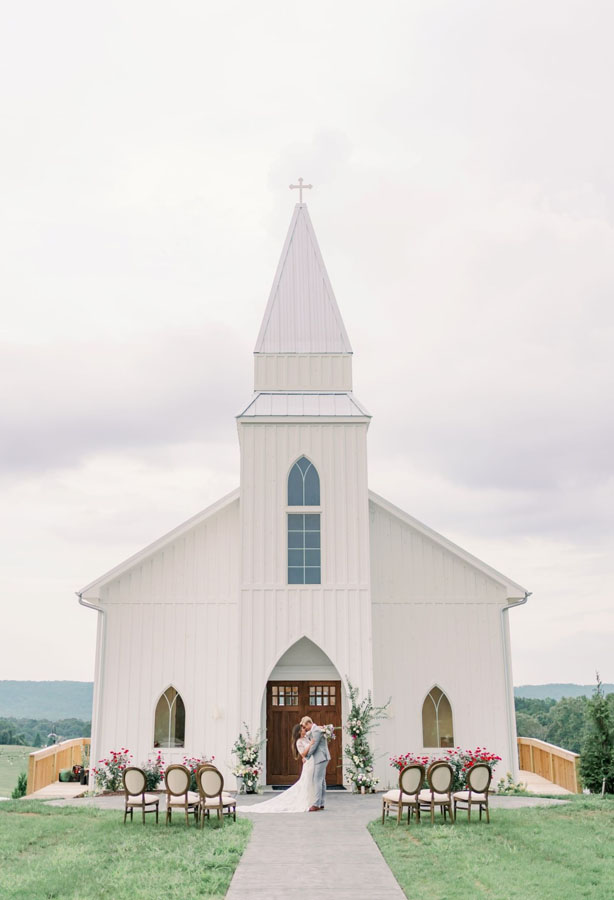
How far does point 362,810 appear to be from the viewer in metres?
15.1

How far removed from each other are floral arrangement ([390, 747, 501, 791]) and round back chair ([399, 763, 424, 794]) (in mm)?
3490

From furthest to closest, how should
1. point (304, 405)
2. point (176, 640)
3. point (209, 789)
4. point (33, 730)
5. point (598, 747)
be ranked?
1. point (33, 730)
2. point (304, 405)
3. point (176, 640)
4. point (598, 747)
5. point (209, 789)

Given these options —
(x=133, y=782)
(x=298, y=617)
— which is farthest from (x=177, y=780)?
(x=298, y=617)

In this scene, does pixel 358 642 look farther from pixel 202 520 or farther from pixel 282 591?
pixel 202 520

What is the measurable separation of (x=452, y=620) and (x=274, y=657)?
4445mm

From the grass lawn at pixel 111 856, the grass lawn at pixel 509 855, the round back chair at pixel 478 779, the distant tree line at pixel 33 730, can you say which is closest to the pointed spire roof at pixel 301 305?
the round back chair at pixel 478 779

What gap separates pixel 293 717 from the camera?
19047 millimetres

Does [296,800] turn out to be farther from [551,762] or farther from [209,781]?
[551,762]

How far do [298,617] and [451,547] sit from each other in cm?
420

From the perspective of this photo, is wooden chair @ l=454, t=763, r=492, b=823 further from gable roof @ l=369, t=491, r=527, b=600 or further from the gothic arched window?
gable roof @ l=369, t=491, r=527, b=600

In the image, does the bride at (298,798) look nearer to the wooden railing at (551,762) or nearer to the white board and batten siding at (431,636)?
the white board and batten siding at (431,636)

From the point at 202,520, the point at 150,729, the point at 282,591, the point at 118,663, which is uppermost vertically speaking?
the point at 202,520

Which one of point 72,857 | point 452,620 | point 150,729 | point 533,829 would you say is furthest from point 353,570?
point 72,857

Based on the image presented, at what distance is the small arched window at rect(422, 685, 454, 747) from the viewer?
19.1 meters
